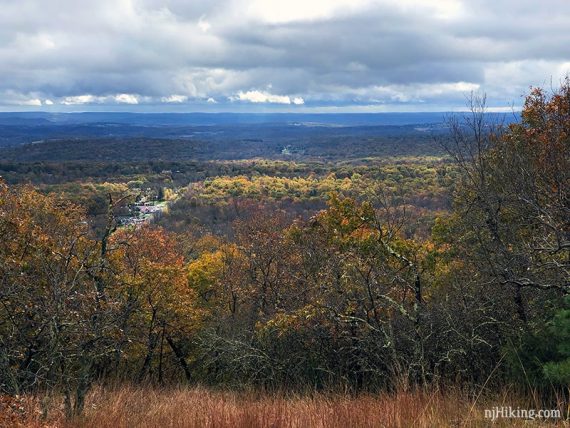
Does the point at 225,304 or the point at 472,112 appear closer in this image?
the point at 472,112

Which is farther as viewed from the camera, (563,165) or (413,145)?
(413,145)

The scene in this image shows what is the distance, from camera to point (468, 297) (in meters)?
10.1

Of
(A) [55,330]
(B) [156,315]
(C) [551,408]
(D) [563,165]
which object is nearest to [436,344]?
(C) [551,408]

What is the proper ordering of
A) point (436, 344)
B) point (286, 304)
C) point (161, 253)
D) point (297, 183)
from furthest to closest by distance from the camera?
point (297, 183) < point (161, 253) < point (286, 304) < point (436, 344)

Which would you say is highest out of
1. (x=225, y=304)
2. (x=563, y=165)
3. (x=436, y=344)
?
(x=563, y=165)

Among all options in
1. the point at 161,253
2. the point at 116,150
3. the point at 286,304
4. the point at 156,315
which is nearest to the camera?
the point at 286,304

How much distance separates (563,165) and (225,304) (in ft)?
58.6

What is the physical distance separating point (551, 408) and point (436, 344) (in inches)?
176

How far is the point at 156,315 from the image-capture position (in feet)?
63.7

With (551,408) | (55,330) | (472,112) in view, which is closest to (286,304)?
(472,112)

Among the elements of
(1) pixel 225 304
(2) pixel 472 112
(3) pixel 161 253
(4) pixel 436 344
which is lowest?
(1) pixel 225 304

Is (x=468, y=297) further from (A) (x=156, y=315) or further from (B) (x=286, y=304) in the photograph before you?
(A) (x=156, y=315)

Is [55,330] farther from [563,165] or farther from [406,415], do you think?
[563,165]

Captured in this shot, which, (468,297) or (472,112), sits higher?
(472,112)
